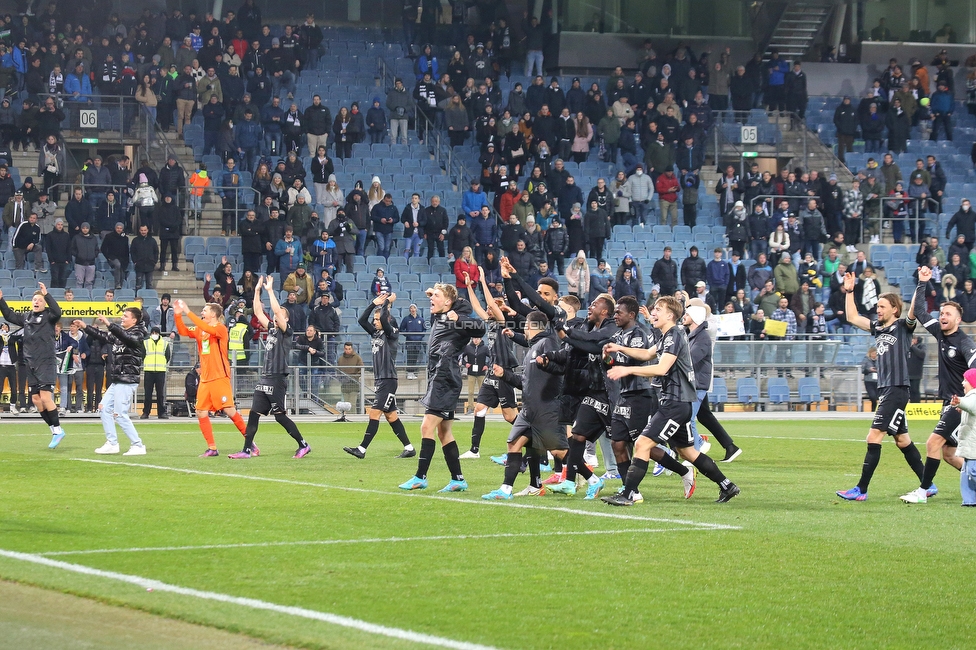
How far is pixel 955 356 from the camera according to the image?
13.8 m

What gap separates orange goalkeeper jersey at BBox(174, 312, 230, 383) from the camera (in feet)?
59.9

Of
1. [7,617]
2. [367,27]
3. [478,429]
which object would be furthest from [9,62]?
[7,617]

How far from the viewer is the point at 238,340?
2981 centimetres

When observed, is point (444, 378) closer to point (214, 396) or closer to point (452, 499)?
point (452, 499)

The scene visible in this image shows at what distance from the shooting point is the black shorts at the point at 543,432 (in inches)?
516

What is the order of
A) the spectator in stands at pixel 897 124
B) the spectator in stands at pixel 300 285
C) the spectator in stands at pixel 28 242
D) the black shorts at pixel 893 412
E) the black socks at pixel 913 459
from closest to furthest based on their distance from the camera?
the black shorts at pixel 893 412 → the black socks at pixel 913 459 → the spectator in stands at pixel 300 285 → the spectator in stands at pixel 28 242 → the spectator in stands at pixel 897 124

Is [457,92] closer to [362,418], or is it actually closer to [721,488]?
[362,418]

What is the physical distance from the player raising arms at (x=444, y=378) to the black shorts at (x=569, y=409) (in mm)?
1093

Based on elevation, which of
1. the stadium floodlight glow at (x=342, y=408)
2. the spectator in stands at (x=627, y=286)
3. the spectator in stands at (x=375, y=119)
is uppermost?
the spectator in stands at (x=375, y=119)

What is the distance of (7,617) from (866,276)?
100ft

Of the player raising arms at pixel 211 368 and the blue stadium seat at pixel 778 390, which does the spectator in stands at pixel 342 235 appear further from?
the player raising arms at pixel 211 368

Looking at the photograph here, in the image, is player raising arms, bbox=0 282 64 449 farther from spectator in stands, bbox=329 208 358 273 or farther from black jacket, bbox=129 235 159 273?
spectator in stands, bbox=329 208 358 273

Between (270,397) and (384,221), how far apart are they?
55.5ft

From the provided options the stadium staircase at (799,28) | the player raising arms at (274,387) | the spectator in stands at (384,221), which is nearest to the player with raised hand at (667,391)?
the player raising arms at (274,387)
